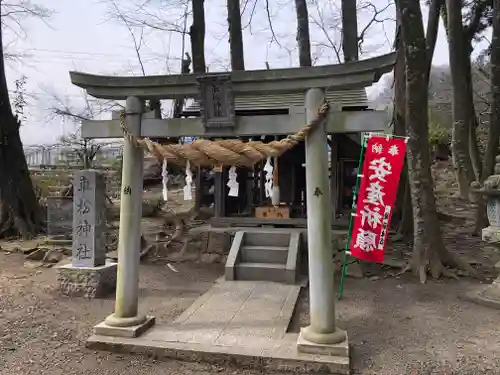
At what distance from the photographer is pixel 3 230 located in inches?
459

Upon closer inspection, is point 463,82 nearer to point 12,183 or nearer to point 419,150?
point 419,150

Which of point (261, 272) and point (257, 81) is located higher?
point (257, 81)

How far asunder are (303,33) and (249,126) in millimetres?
11249

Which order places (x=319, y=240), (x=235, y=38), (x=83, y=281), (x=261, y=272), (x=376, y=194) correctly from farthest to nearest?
1. (x=235, y=38)
2. (x=261, y=272)
3. (x=83, y=281)
4. (x=376, y=194)
5. (x=319, y=240)

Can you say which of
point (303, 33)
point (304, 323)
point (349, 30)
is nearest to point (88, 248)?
point (304, 323)

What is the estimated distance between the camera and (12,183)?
1203cm

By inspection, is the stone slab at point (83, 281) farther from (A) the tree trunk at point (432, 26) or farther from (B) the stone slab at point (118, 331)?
(A) the tree trunk at point (432, 26)

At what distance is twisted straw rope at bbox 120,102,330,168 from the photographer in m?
4.36

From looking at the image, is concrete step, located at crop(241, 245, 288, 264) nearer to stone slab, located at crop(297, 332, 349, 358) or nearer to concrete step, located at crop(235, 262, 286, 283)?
concrete step, located at crop(235, 262, 286, 283)

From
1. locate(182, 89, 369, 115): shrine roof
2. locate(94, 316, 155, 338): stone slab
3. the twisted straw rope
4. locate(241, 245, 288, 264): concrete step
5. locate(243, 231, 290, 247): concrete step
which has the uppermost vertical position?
locate(182, 89, 369, 115): shrine roof

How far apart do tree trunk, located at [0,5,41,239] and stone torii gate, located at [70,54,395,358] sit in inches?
325

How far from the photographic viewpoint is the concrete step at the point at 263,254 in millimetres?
8086

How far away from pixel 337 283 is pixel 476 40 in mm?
14007

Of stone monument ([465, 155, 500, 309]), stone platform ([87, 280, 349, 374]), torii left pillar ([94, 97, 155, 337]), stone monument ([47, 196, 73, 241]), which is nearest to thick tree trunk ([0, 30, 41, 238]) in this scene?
stone monument ([47, 196, 73, 241])
